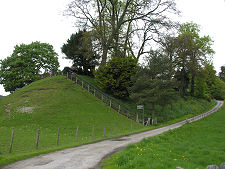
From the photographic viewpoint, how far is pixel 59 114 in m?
31.5

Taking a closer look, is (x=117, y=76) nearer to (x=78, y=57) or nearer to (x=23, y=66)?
(x=78, y=57)

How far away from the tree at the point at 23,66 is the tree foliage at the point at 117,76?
67.8ft

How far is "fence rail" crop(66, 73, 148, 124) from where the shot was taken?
36444 mm

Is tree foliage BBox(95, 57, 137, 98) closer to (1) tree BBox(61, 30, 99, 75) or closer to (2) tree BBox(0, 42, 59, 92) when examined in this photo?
(1) tree BBox(61, 30, 99, 75)

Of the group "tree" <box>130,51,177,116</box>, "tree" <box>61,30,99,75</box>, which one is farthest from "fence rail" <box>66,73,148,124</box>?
"tree" <box>61,30,99,75</box>

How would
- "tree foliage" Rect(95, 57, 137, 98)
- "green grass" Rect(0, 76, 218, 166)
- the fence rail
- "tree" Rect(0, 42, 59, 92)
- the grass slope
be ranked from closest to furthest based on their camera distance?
"green grass" Rect(0, 76, 218, 166) < the grass slope < the fence rail < "tree foliage" Rect(95, 57, 137, 98) < "tree" Rect(0, 42, 59, 92)

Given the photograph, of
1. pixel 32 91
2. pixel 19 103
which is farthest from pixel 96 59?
pixel 19 103

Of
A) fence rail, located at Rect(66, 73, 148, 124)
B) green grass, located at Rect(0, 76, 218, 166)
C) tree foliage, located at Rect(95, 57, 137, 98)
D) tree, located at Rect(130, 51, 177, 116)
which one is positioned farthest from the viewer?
tree foliage, located at Rect(95, 57, 137, 98)

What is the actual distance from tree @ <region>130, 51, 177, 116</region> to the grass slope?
497cm

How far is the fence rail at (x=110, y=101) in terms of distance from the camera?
36.4 m

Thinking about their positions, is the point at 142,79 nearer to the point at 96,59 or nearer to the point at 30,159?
the point at 96,59

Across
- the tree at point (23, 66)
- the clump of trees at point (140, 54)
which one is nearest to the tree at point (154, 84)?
the clump of trees at point (140, 54)

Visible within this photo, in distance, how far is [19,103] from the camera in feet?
119

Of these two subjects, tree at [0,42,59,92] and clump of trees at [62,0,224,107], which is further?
tree at [0,42,59,92]
